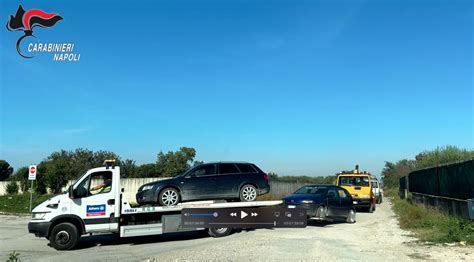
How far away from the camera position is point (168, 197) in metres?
13.4

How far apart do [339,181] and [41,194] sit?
26.7 meters

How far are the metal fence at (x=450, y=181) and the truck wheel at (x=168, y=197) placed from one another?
395 inches

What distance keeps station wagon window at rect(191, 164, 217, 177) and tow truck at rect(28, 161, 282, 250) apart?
93cm

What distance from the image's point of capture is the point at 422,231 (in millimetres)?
14719

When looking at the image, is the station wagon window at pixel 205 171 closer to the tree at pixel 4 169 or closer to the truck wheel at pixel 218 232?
the truck wheel at pixel 218 232

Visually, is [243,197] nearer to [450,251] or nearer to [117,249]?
[117,249]

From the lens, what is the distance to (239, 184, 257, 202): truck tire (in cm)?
1388

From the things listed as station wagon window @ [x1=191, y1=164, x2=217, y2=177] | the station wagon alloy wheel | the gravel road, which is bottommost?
the gravel road

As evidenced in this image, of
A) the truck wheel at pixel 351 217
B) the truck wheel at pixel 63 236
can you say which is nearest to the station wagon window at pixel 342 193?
the truck wheel at pixel 351 217

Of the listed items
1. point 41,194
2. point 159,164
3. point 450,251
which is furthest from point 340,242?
point 159,164

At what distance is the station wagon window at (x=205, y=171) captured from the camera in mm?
13738

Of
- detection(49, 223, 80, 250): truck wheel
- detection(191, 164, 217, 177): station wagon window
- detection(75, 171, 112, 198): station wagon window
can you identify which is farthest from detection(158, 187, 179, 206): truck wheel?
detection(49, 223, 80, 250): truck wheel

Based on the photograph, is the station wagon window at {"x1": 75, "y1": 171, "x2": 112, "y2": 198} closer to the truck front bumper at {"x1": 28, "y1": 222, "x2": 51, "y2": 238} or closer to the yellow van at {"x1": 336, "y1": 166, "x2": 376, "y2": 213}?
the truck front bumper at {"x1": 28, "y1": 222, "x2": 51, "y2": 238}

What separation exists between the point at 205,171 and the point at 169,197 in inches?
54.9
